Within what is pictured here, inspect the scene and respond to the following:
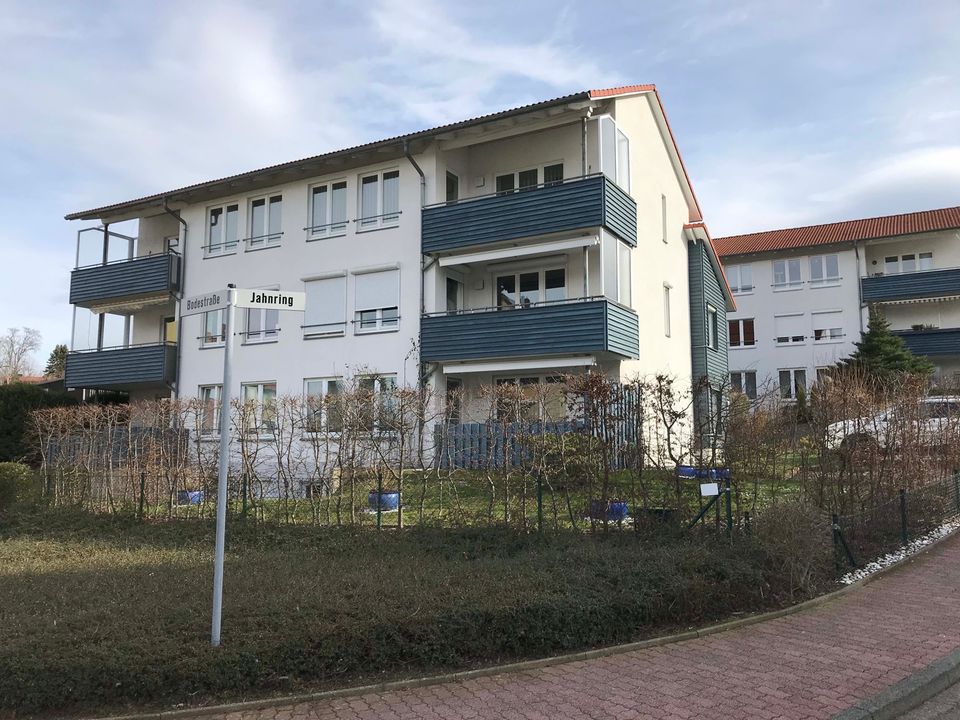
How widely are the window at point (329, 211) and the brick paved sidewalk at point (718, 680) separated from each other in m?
17.5

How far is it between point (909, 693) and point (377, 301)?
17027 millimetres

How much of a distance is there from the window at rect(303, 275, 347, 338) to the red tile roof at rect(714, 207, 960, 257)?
942 inches

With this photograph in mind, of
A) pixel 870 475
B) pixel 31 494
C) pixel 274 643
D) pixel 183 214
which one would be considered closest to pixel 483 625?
pixel 274 643

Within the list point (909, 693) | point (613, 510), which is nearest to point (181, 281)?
point (613, 510)

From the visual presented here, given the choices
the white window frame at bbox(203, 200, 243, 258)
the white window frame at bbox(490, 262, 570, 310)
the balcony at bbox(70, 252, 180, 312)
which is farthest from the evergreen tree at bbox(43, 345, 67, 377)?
Result: the white window frame at bbox(490, 262, 570, 310)

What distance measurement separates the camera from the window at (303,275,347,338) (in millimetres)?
21281

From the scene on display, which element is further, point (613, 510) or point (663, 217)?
point (663, 217)

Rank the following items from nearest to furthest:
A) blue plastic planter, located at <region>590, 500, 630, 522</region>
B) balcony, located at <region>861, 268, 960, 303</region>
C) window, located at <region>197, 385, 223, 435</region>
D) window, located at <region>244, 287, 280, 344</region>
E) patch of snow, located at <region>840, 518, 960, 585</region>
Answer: patch of snow, located at <region>840, 518, 960, 585</region> → blue plastic planter, located at <region>590, 500, 630, 522</region> → window, located at <region>197, 385, 223, 435</region> → window, located at <region>244, 287, 280, 344</region> → balcony, located at <region>861, 268, 960, 303</region>

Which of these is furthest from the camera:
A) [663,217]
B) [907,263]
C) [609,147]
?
[907,263]

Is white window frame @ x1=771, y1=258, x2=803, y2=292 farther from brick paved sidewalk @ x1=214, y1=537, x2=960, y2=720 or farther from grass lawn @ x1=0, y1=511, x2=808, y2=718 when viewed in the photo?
brick paved sidewalk @ x1=214, y1=537, x2=960, y2=720

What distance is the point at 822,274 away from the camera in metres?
36.5

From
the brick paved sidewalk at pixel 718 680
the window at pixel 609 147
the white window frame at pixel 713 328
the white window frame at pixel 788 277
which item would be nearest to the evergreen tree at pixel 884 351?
the white window frame at pixel 788 277

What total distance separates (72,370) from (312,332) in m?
9.87

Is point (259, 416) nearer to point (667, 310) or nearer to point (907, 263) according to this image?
point (667, 310)
